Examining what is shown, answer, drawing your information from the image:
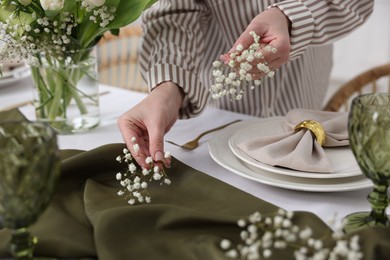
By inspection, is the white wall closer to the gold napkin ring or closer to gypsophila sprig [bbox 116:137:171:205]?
the gold napkin ring

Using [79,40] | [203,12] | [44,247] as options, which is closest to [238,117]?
[203,12]

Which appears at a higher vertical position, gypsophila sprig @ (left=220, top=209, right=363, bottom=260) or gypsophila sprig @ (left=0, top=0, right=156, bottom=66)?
gypsophila sprig @ (left=0, top=0, right=156, bottom=66)

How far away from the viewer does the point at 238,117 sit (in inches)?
46.9

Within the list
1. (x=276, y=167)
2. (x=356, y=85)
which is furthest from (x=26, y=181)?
(x=356, y=85)

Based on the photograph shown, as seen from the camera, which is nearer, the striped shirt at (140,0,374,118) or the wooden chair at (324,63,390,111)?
the striped shirt at (140,0,374,118)

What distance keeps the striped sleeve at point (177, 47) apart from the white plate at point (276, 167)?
13 centimetres

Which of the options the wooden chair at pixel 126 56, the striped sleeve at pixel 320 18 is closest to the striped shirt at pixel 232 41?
the striped sleeve at pixel 320 18

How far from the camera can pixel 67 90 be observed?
1.08 metres

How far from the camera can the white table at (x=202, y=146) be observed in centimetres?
77

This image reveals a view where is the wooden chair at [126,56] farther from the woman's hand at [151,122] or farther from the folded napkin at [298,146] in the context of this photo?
the folded napkin at [298,146]

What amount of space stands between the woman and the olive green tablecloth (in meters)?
0.09

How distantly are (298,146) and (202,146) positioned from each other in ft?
0.75

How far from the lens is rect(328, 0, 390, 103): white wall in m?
2.66

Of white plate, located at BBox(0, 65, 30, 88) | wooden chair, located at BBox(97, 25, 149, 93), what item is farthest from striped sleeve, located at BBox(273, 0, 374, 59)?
wooden chair, located at BBox(97, 25, 149, 93)
